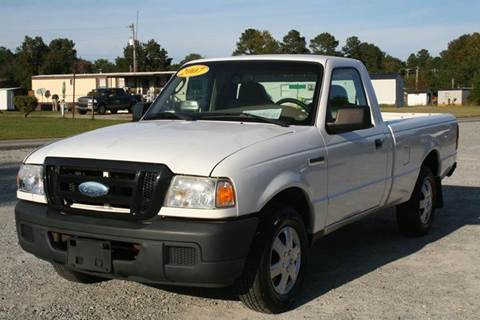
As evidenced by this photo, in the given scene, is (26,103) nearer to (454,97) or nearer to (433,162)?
(433,162)

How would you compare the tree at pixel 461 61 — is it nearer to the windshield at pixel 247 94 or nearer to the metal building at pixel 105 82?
the metal building at pixel 105 82

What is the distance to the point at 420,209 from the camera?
6.81m

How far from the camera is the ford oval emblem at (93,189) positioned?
4004 mm

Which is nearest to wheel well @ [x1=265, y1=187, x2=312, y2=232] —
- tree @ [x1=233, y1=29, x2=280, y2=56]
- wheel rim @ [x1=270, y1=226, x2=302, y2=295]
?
wheel rim @ [x1=270, y1=226, x2=302, y2=295]

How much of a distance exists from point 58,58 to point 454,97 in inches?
2618

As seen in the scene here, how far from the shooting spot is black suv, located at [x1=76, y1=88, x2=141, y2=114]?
43.1 metres

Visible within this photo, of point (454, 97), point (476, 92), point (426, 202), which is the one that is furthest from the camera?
point (454, 97)

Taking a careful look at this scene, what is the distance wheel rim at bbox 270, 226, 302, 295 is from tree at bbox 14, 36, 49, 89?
→ 11173 centimetres

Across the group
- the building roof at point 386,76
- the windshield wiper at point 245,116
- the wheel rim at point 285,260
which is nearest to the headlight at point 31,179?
the windshield wiper at point 245,116

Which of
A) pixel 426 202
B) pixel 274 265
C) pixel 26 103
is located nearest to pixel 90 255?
pixel 274 265

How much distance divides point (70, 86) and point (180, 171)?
67.0 metres

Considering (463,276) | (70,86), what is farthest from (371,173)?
(70,86)

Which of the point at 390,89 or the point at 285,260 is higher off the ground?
the point at 390,89

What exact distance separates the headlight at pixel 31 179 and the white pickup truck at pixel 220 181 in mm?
12
